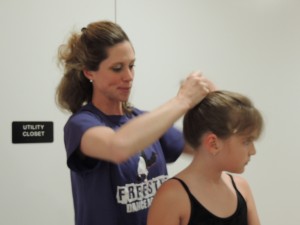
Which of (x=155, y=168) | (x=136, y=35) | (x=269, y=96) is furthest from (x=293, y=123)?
(x=155, y=168)

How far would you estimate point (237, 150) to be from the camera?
3.45 ft

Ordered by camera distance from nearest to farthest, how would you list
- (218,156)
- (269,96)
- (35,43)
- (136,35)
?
(218,156)
(35,43)
(136,35)
(269,96)

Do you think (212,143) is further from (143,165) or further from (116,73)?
(116,73)

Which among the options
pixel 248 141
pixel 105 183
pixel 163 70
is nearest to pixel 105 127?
pixel 105 183

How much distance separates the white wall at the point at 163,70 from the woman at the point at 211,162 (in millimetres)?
755

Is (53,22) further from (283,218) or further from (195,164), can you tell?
(283,218)

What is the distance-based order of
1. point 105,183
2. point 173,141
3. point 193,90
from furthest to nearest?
1. point 173,141
2. point 105,183
3. point 193,90

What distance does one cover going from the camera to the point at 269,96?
2.17 m

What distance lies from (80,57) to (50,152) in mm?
626

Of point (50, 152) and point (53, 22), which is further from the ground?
point (53, 22)

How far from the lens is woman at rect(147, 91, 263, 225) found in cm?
101

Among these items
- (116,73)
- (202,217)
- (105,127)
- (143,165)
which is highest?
(116,73)

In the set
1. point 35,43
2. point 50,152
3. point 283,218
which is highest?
point 35,43

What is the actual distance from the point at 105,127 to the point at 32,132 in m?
0.71
